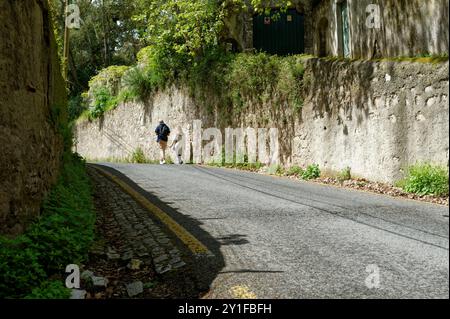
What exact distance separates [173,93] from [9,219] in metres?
17.6

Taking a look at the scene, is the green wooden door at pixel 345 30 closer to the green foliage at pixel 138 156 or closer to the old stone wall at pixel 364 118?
the old stone wall at pixel 364 118

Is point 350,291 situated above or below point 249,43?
below

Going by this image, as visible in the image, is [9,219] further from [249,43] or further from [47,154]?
[249,43]

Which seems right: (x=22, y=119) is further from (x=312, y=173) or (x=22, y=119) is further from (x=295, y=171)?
(x=295, y=171)

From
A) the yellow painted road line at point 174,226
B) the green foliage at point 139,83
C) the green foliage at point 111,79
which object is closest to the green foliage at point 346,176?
the yellow painted road line at point 174,226

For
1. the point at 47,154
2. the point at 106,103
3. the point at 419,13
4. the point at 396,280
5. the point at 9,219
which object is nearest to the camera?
the point at 396,280

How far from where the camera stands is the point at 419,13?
10.0 metres

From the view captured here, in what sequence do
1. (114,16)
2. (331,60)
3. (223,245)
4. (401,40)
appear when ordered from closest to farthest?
(223,245) < (401,40) < (331,60) < (114,16)

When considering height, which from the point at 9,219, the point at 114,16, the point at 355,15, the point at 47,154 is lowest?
→ the point at 9,219

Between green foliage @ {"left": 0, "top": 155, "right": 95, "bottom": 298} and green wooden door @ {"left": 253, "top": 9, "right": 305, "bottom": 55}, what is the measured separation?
16.9m

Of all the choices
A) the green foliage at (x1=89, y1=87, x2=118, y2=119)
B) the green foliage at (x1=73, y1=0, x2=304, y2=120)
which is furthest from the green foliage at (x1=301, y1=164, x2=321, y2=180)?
the green foliage at (x1=89, y1=87, x2=118, y2=119)

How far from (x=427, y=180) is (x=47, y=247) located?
702 centimetres

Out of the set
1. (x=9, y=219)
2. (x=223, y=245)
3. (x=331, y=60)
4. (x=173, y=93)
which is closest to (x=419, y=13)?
(x=331, y=60)

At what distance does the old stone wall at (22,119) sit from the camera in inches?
164
